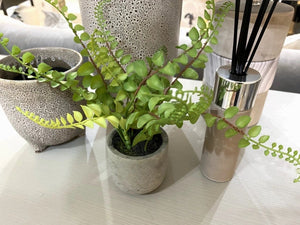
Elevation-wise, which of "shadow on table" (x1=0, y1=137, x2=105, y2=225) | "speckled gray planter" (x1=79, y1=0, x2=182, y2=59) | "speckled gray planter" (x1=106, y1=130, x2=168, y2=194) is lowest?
"shadow on table" (x1=0, y1=137, x2=105, y2=225)

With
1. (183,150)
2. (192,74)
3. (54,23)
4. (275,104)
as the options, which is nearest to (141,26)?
(192,74)

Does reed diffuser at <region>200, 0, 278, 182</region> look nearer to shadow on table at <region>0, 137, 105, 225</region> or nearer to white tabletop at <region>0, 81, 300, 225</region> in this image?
white tabletop at <region>0, 81, 300, 225</region>

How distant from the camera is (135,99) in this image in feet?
1.02

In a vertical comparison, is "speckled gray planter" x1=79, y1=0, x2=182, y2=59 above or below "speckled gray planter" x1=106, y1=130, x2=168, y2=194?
above

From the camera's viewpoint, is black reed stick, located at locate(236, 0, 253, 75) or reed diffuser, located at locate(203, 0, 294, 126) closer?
black reed stick, located at locate(236, 0, 253, 75)

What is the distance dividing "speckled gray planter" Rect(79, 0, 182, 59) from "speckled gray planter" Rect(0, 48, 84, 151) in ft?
0.25

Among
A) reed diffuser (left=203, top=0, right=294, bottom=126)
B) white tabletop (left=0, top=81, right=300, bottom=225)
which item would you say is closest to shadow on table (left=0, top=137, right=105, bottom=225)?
white tabletop (left=0, top=81, right=300, bottom=225)

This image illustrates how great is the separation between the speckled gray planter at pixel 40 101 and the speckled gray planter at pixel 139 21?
0.08m

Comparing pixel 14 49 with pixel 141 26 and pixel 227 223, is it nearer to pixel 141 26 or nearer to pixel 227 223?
pixel 141 26

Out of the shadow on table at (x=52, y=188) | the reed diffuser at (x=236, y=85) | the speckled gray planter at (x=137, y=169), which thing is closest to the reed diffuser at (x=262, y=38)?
the reed diffuser at (x=236, y=85)

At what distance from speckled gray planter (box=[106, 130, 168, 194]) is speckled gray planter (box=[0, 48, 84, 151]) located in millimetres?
91

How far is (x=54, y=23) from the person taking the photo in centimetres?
148

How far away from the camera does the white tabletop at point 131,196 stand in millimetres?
338

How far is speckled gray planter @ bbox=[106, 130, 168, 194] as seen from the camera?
1.02 ft
